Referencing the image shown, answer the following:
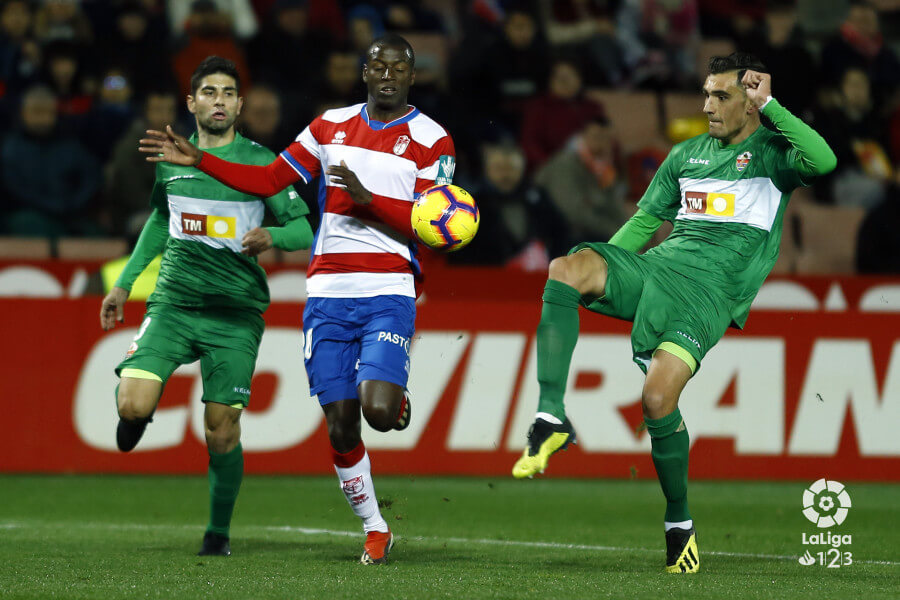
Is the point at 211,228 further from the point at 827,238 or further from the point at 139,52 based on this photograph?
the point at 827,238

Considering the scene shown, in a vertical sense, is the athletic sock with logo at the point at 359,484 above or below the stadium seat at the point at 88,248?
below

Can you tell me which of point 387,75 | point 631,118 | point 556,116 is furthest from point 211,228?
point 631,118

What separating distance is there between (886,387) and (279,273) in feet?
16.3

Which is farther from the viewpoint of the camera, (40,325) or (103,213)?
(103,213)

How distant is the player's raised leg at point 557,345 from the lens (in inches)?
216

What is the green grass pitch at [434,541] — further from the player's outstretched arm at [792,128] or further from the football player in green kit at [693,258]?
the player's outstretched arm at [792,128]

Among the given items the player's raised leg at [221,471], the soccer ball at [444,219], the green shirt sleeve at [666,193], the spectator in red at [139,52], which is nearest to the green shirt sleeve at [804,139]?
the green shirt sleeve at [666,193]

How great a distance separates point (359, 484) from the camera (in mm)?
6578

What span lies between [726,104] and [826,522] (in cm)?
361

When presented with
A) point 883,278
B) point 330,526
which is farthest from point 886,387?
point 330,526

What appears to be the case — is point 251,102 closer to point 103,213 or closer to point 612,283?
point 103,213

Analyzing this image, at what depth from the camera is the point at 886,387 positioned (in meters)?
10.6

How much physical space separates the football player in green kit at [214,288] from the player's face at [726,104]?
2.10 meters

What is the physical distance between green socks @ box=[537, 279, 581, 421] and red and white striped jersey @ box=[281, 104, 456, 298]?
34.0 inches
